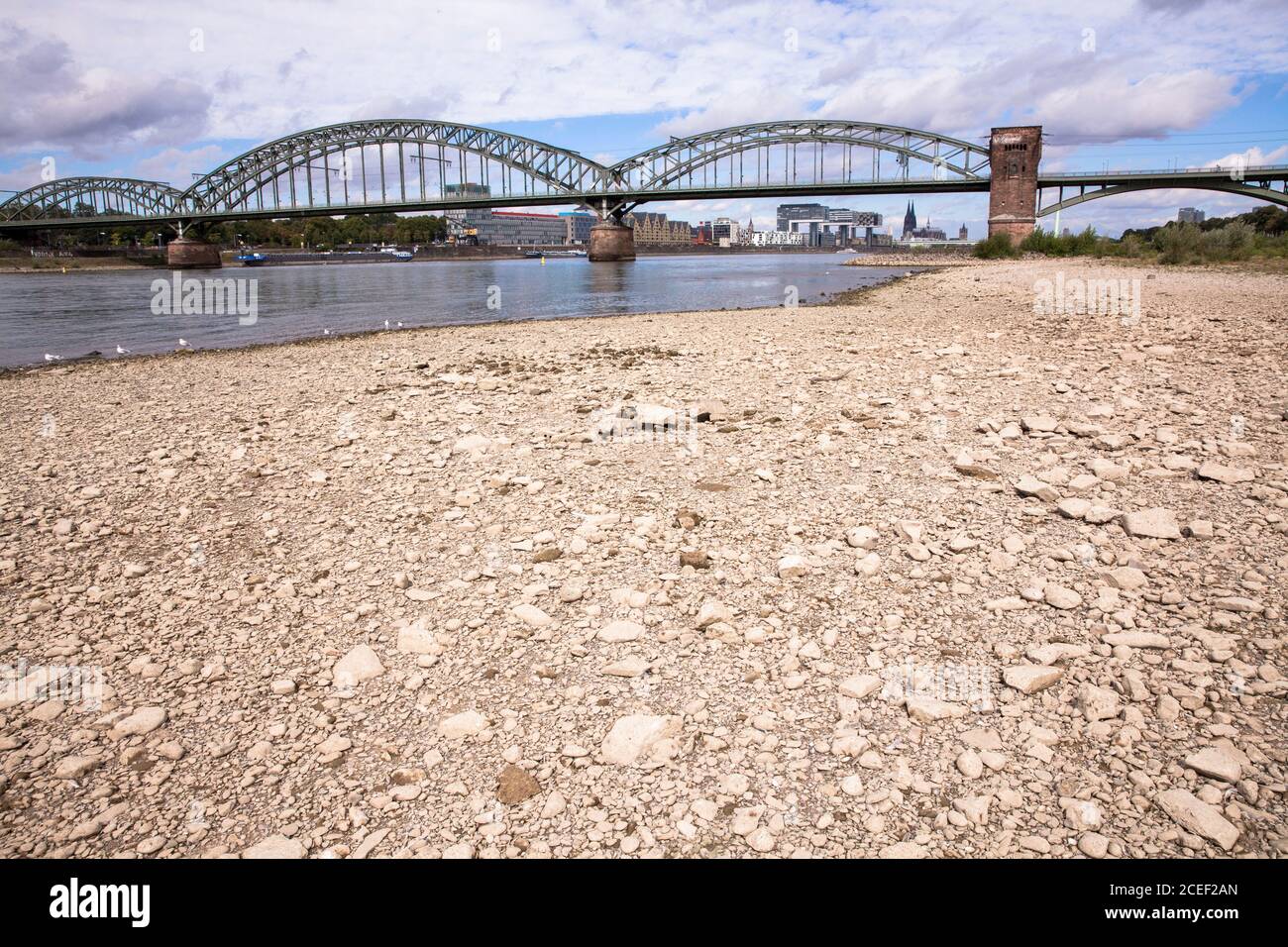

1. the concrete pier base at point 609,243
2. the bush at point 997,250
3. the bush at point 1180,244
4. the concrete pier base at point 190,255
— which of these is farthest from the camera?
the concrete pier base at point 609,243

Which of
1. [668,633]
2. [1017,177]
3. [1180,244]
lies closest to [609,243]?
[1017,177]

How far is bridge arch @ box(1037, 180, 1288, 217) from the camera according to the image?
80000 millimetres

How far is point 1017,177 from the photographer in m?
98.5

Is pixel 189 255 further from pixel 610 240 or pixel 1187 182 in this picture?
pixel 1187 182

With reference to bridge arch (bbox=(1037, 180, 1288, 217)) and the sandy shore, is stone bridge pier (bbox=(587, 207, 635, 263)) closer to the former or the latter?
bridge arch (bbox=(1037, 180, 1288, 217))

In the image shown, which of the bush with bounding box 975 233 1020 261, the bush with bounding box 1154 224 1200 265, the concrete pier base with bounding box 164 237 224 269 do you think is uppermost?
the concrete pier base with bounding box 164 237 224 269

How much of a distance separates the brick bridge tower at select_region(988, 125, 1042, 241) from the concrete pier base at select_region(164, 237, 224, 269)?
393ft

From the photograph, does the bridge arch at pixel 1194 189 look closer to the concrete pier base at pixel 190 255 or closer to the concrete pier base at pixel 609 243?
the concrete pier base at pixel 609 243

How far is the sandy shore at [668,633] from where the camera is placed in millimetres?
3252

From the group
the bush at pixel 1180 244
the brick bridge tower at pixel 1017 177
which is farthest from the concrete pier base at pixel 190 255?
the bush at pixel 1180 244

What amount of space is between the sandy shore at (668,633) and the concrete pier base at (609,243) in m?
123

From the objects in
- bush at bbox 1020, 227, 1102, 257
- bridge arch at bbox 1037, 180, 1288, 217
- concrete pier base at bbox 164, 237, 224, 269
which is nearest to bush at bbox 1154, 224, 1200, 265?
bush at bbox 1020, 227, 1102, 257

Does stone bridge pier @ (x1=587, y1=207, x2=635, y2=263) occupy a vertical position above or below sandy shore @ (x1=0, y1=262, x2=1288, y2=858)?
above
